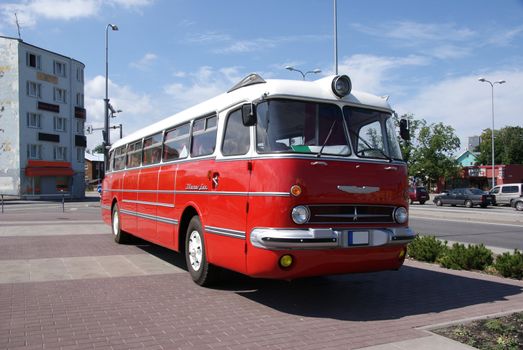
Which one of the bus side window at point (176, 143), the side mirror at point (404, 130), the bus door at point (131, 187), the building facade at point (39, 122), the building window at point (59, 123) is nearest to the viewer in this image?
the side mirror at point (404, 130)

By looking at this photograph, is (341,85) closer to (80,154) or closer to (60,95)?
(60,95)

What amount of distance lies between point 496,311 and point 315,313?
2215 mm

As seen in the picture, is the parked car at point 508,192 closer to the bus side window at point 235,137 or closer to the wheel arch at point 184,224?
the wheel arch at point 184,224

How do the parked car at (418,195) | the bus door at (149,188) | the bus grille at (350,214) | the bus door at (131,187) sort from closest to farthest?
the bus grille at (350,214), the bus door at (149,188), the bus door at (131,187), the parked car at (418,195)

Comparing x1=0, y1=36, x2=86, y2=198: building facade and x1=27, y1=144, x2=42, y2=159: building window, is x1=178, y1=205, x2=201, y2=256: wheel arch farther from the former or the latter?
x1=27, y1=144, x2=42, y2=159: building window

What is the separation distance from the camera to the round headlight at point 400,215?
21.5 ft

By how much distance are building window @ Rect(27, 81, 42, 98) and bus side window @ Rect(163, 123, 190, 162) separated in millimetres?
48224

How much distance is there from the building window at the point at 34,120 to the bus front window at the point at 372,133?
168ft

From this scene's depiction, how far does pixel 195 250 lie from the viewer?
7.55m

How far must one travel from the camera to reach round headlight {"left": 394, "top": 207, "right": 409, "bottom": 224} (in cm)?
654

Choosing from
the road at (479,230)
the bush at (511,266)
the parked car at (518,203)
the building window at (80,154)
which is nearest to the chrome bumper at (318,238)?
the bush at (511,266)

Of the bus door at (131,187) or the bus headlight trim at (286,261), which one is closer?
the bus headlight trim at (286,261)

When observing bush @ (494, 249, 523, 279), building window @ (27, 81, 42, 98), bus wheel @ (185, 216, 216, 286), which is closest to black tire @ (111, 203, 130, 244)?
bus wheel @ (185, 216, 216, 286)

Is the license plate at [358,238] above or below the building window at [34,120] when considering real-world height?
below
